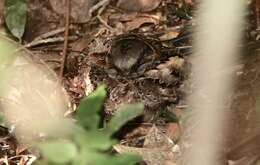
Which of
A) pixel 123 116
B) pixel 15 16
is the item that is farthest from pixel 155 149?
pixel 15 16

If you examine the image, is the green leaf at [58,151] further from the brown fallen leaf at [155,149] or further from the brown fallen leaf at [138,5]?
the brown fallen leaf at [138,5]

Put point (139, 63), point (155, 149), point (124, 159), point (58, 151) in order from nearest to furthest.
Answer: point (58, 151) < point (124, 159) < point (155, 149) < point (139, 63)

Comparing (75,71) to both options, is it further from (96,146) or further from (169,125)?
(96,146)

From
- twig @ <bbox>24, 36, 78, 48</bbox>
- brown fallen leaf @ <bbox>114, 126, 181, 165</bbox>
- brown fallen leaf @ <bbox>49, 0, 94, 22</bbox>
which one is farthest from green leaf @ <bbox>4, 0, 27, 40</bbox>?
brown fallen leaf @ <bbox>114, 126, 181, 165</bbox>

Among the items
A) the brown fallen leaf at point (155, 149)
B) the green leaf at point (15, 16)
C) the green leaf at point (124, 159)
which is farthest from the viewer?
the green leaf at point (15, 16)

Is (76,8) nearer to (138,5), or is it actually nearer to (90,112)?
(138,5)

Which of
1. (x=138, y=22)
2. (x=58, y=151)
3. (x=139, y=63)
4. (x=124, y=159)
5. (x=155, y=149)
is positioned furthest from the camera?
(x=138, y=22)

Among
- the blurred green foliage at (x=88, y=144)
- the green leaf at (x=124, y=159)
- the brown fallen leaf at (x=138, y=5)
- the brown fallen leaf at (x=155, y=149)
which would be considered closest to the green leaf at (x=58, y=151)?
the blurred green foliage at (x=88, y=144)

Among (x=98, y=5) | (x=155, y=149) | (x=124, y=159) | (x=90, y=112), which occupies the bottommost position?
(x=155, y=149)
